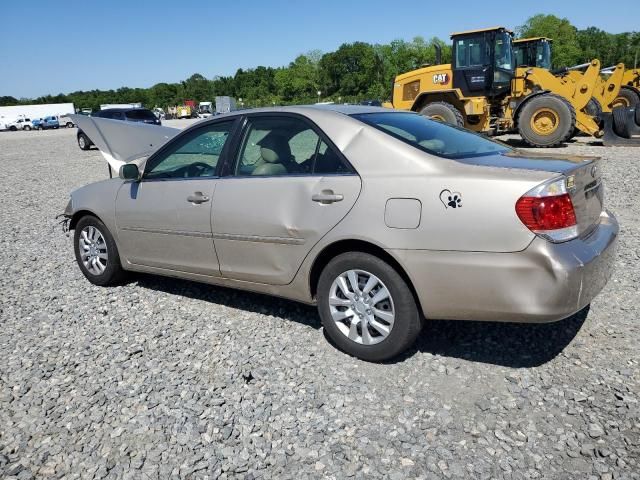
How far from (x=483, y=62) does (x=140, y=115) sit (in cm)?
1407

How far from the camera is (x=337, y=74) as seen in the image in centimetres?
12125

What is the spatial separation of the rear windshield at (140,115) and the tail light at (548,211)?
21374mm

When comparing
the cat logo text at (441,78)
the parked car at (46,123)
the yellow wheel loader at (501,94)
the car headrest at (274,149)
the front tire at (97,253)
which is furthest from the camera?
the parked car at (46,123)

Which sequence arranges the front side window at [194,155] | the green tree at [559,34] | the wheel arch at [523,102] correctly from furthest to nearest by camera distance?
1. the green tree at [559,34]
2. the wheel arch at [523,102]
3. the front side window at [194,155]

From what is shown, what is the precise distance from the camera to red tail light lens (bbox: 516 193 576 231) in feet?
9.36

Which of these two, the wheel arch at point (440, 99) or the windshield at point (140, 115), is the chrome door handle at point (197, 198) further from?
the windshield at point (140, 115)

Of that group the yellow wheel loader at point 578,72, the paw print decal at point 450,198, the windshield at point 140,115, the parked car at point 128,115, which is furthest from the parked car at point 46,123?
the paw print decal at point 450,198

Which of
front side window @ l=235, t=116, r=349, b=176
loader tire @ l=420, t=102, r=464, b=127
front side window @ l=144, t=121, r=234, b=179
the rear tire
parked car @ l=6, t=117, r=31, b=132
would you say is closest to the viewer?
front side window @ l=235, t=116, r=349, b=176

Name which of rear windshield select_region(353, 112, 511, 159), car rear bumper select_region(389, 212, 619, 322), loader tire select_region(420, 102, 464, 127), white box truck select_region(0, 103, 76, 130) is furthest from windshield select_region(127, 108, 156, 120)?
white box truck select_region(0, 103, 76, 130)

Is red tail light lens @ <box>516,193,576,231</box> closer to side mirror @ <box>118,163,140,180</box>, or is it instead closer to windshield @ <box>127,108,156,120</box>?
side mirror @ <box>118,163,140,180</box>

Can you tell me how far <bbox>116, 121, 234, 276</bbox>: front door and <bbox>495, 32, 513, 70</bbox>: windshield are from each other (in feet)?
41.5

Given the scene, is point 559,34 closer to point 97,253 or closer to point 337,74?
point 337,74

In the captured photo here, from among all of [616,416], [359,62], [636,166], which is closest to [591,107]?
[636,166]

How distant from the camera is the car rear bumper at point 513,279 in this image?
2852 mm
